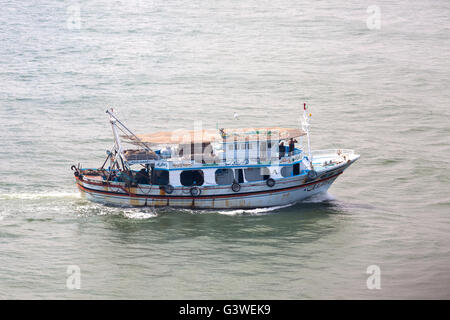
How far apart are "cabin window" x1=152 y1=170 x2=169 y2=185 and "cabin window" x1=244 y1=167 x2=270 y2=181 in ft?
17.5

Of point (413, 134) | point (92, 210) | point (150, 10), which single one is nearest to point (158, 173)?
point (92, 210)

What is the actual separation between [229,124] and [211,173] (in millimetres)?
17179

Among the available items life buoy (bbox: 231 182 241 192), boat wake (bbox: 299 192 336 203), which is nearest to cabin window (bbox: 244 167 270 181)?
life buoy (bbox: 231 182 241 192)

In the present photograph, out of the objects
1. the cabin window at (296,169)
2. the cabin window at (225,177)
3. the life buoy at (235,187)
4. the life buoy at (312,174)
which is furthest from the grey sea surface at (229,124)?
the cabin window at (225,177)

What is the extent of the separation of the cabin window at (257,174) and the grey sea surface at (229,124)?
2.25 meters

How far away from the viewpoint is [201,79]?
7362 centimetres

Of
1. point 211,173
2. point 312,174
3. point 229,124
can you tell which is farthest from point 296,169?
point 229,124

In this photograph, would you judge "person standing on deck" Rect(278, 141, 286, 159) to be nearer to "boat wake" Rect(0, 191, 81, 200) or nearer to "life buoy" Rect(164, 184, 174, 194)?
"life buoy" Rect(164, 184, 174, 194)

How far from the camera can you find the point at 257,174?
44562mm

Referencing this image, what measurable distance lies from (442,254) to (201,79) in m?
40.8

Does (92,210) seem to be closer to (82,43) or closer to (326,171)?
(326,171)

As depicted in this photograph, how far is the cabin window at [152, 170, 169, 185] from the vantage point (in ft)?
146

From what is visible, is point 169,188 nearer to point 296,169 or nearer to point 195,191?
point 195,191

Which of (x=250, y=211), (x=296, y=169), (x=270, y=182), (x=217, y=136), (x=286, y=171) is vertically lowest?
(x=250, y=211)
